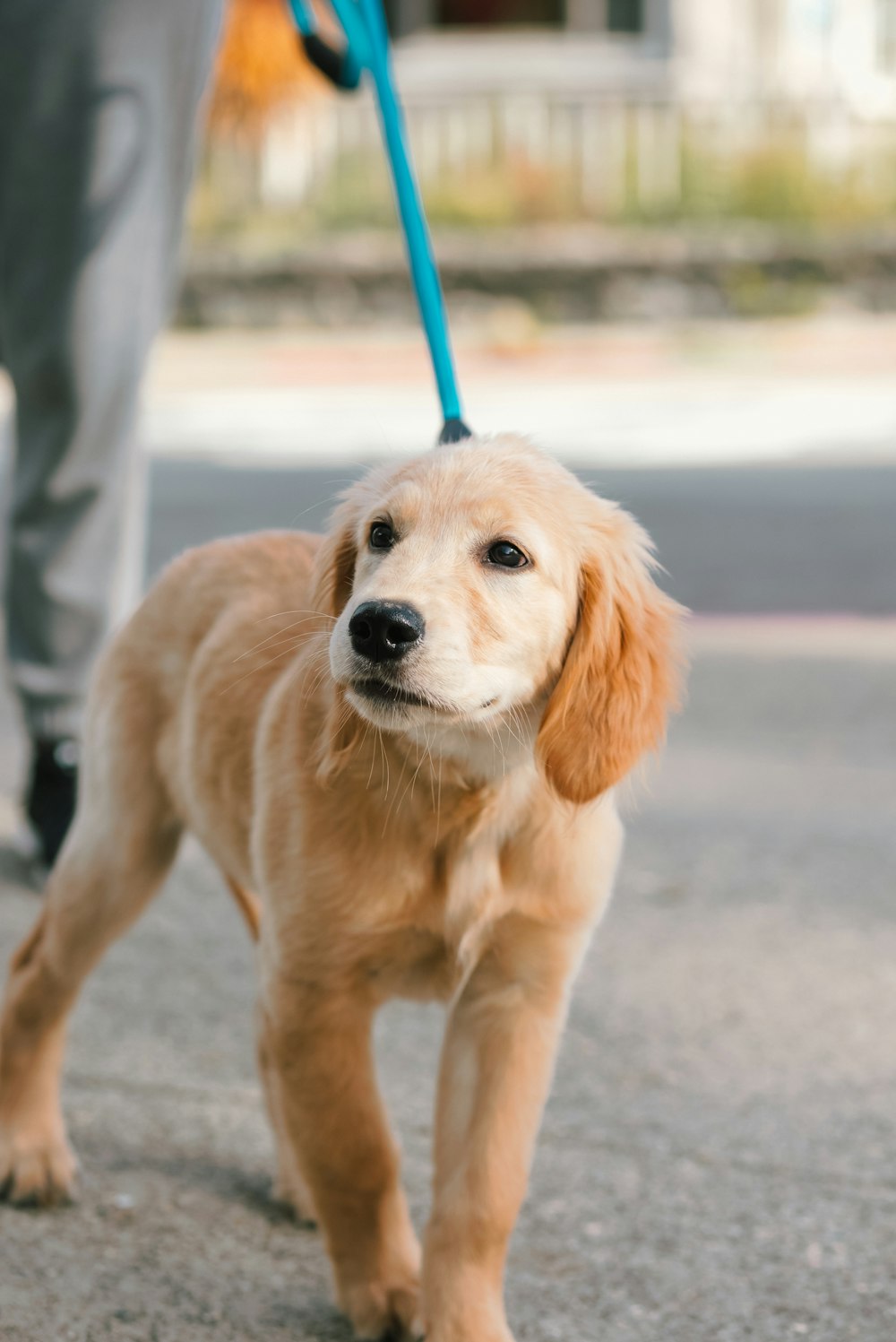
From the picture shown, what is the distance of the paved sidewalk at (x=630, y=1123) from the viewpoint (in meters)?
2.30

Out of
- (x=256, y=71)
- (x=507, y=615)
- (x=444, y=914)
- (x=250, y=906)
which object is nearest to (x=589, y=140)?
(x=256, y=71)

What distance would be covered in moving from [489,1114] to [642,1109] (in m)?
0.68

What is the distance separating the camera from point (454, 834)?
225 cm

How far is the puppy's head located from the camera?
81.9 inches

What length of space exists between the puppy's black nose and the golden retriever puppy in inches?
0.9

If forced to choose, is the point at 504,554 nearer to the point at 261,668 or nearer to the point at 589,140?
the point at 261,668

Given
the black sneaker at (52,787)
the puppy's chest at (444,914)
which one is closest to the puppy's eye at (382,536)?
the puppy's chest at (444,914)

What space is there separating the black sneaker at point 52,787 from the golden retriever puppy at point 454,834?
1.44m

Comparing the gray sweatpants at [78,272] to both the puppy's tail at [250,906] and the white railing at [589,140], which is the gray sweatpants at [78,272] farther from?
the white railing at [589,140]

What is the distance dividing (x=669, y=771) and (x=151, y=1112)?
2141 millimetres

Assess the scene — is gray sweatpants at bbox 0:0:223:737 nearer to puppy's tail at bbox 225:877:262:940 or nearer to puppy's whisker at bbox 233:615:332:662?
puppy's tail at bbox 225:877:262:940

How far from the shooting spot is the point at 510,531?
2219 mm

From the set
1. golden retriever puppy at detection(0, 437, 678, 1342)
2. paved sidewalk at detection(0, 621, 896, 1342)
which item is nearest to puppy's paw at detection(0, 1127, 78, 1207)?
paved sidewalk at detection(0, 621, 896, 1342)

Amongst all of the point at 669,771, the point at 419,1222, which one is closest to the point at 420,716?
the point at 419,1222
